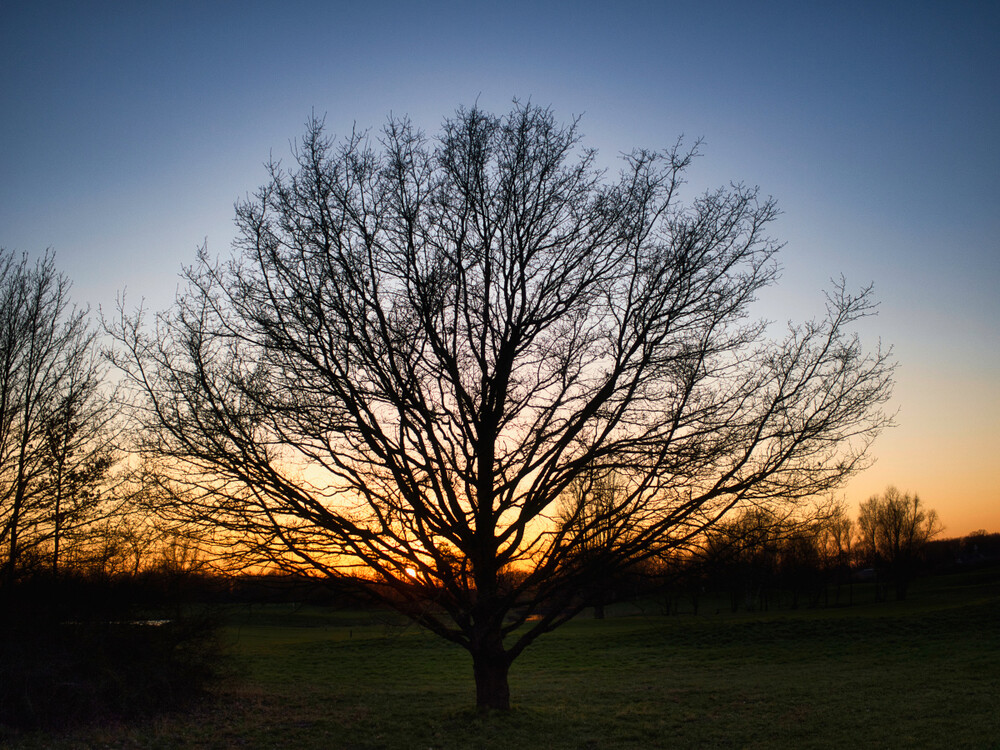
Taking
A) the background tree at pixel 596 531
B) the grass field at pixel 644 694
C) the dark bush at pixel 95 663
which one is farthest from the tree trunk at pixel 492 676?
the dark bush at pixel 95 663

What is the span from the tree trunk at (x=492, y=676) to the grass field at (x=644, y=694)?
0.32 meters

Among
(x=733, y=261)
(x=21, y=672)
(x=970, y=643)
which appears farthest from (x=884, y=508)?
(x=21, y=672)

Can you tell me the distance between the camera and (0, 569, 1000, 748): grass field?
9.91m

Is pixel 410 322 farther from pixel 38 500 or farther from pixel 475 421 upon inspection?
pixel 38 500

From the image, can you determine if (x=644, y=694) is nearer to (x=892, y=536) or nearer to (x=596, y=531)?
(x=596, y=531)

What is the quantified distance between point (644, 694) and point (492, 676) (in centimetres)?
839

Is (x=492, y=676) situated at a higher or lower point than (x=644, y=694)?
higher

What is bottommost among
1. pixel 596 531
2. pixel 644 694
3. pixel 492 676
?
pixel 644 694

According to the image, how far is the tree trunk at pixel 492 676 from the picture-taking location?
990 cm

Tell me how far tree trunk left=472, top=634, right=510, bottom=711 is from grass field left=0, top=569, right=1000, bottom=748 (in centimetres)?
32

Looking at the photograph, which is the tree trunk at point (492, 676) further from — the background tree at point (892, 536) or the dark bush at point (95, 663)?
the background tree at point (892, 536)

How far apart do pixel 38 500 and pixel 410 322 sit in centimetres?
954

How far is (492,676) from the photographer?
10.1m

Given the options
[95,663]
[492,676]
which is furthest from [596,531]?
[95,663]
